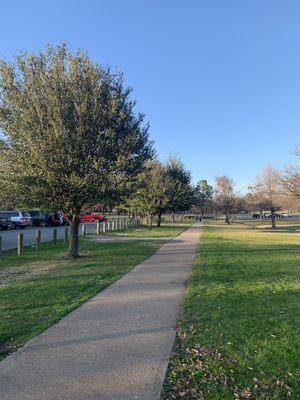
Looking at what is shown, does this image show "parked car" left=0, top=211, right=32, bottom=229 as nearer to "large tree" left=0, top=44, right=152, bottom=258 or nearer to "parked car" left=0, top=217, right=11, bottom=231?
"parked car" left=0, top=217, right=11, bottom=231

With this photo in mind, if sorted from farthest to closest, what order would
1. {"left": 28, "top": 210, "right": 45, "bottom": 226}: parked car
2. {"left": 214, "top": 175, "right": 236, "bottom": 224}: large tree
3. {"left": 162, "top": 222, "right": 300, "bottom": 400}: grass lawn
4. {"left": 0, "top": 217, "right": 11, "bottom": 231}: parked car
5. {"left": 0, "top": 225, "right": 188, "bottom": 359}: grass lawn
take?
1. {"left": 214, "top": 175, "right": 236, "bottom": 224}: large tree
2. {"left": 28, "top": 210, "right": 45, "bottom": 226}: parked car
3. {"left": 0, "top": 217, "right": 11, "bottom": 231}: parked car
4. {"left": 0, "top": 225, "right": 188, "bottom": 359}: grass lawn
5. {"left": 162, "top": 222, "right": 300, "bottom": 400}: grass lawn

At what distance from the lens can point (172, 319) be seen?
21.3 feet

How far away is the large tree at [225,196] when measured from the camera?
6725 cm

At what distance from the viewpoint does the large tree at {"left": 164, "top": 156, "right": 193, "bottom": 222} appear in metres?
43.5

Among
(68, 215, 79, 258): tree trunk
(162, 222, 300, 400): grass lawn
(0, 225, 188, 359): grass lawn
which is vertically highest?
(68, 215, 79, 258): tree trunk

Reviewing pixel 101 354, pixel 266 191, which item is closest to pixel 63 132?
pixel 101 354

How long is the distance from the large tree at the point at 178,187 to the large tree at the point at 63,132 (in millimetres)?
28168

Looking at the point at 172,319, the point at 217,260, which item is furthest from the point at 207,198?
the point at 172,319

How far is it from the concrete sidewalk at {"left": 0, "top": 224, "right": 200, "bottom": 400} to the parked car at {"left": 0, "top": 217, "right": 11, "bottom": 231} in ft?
97.1

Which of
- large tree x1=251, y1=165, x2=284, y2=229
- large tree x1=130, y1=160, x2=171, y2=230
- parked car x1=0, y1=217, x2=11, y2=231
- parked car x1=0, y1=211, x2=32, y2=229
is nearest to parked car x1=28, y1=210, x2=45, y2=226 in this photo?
parked car x1=0, y1=211, x2=32, y2=229

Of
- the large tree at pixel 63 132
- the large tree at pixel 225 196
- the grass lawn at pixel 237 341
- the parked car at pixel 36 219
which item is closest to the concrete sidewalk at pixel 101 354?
the grass lawn at pixel 237 341

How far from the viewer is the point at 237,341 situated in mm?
5418

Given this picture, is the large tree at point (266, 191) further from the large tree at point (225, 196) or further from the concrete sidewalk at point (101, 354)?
the concrete sidewalk at point (101, 354)

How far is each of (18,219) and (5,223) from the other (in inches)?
91.6
